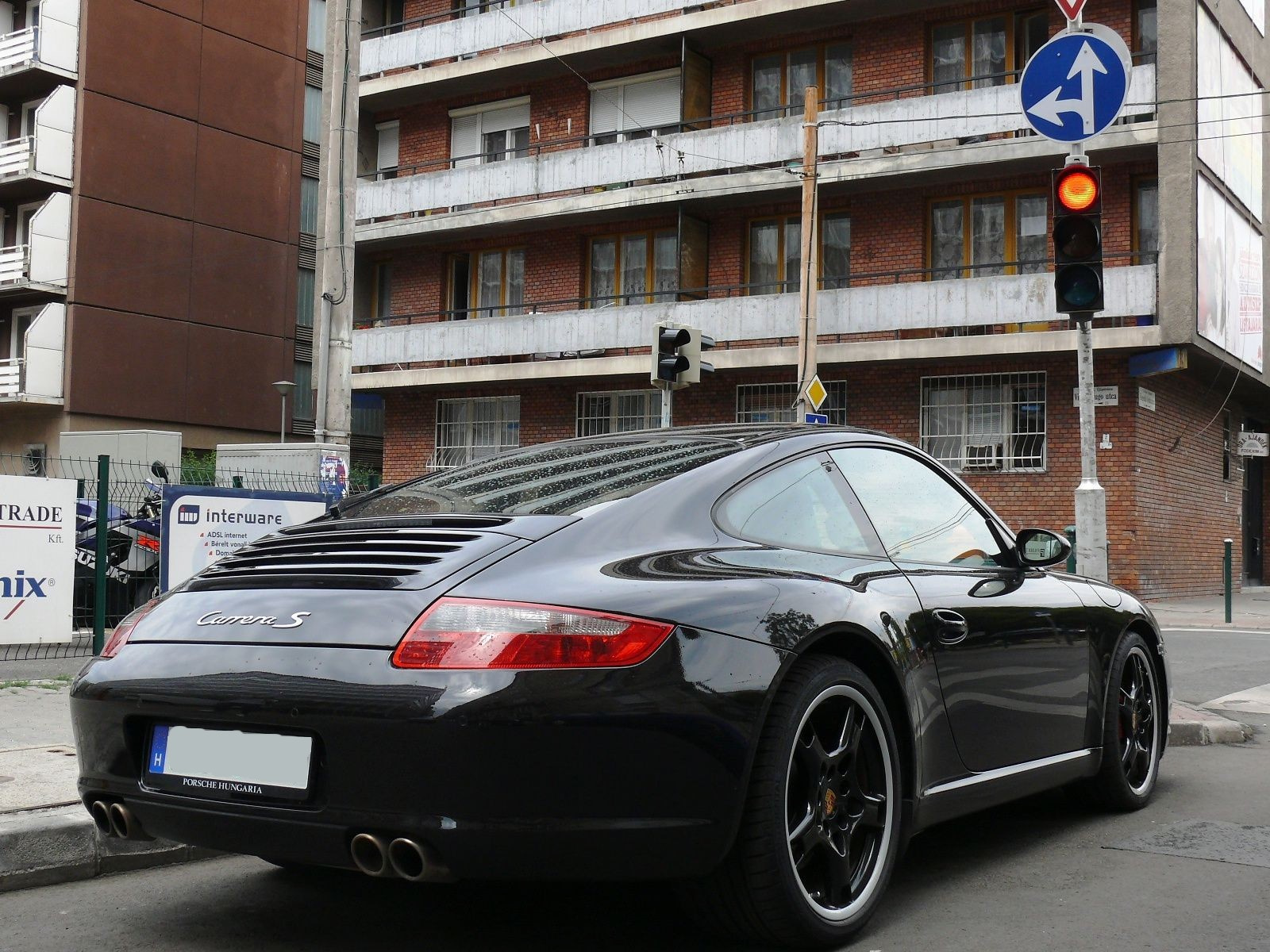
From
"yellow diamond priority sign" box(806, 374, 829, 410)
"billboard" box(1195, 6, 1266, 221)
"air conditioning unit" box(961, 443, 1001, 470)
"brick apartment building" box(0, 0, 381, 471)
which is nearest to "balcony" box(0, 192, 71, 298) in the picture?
"brick apartment building" box(0, 0, 381, 471)

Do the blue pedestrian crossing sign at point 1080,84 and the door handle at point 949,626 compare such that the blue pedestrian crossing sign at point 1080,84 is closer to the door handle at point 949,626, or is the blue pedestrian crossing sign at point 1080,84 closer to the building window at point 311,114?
the door handle at point 949,626

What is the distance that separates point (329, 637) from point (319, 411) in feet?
27.3

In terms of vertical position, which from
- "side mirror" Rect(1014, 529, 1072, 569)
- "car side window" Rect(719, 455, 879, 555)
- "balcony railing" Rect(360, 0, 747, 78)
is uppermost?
"balcony railing" Rect(360, 0, 747, 78)

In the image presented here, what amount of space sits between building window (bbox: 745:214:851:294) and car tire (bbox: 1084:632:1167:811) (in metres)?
19.0

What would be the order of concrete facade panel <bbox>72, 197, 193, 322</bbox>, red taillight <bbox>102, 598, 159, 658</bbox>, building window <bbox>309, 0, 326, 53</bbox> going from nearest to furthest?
red taillight <bbox>102, 598, 159, 658</bbox> < concrete facade panel <bbox>72, 197, 193, 322</bbox> < building window <bbox>309, 0, 326, 53</bbox>

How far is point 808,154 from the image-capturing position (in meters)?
→ 21.7

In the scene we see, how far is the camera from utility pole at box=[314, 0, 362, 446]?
11.5 metres

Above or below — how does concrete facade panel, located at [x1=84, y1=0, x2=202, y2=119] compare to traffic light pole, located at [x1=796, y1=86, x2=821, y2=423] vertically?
above

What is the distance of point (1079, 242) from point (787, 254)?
16431 mm

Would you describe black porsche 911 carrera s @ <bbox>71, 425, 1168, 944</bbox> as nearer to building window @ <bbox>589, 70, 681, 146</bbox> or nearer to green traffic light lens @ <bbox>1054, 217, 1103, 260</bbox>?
green traffic light lens @ <bbox>1054, 217, 1103, 260</bbox>

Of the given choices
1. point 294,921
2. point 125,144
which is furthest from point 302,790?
point 125,144

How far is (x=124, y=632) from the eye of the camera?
3680 mm

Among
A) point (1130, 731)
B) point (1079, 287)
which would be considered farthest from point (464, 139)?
point (1130, 731)

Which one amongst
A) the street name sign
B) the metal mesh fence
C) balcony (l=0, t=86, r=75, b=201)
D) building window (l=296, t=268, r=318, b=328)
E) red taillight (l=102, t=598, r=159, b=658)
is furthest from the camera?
building window (l=296, t=268, r=318, b=328)
